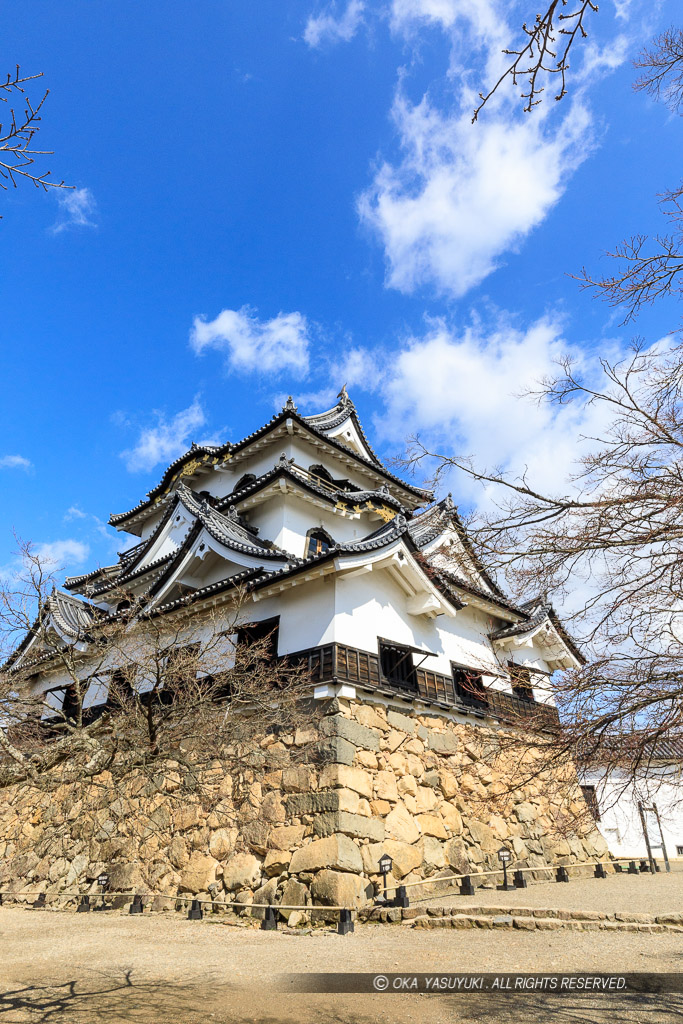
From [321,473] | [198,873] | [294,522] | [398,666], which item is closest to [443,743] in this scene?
[398,666]

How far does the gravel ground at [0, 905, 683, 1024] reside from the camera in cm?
489

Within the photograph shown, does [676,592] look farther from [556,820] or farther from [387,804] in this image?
[556,820]

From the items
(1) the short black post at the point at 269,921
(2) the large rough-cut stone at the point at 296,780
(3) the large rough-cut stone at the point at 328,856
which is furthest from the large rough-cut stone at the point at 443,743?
(1) the short black post at the point at 269,921

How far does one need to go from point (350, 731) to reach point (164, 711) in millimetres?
4078

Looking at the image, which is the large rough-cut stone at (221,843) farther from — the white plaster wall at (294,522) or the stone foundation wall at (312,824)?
the white plaster wall at (294,522)

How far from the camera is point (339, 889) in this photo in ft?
30.0

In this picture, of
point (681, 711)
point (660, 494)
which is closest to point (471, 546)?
point (660, 494)

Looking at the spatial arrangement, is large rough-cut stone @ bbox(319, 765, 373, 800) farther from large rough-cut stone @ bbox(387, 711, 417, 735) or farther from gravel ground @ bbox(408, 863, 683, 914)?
gravel ground @ bbox(408, 863, 683, 914)

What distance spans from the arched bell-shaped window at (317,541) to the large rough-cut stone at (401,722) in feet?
17.6

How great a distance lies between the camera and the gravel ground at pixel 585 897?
896 centimetres

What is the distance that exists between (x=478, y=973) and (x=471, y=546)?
435 centimetres

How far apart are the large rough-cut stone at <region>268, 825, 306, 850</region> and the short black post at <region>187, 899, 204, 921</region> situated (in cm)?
151

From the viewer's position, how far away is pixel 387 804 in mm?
10938

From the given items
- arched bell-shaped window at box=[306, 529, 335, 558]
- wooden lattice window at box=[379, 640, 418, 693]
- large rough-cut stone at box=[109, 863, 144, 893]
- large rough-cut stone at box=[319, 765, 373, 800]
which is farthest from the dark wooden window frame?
large rough-cut stone at box=[109, 863, 144, 893]
